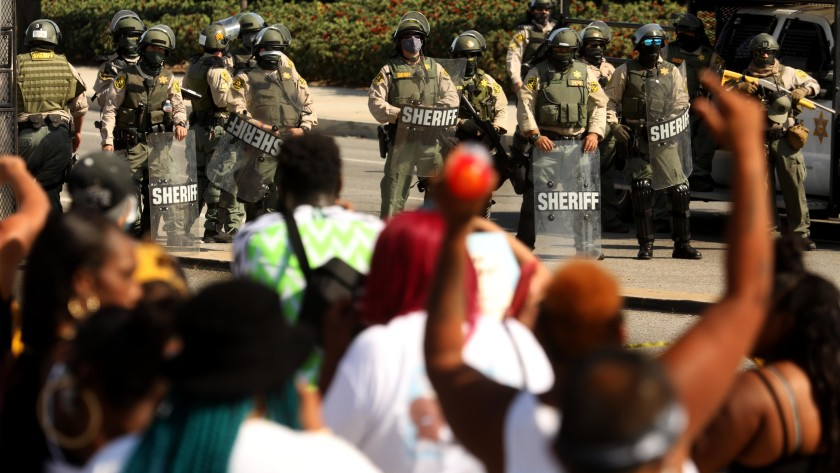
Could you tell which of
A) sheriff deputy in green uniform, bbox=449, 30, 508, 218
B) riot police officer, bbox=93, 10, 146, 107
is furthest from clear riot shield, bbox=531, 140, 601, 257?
riot police officer, bbox=93, 10, 146, 107

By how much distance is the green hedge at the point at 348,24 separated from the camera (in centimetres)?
2497

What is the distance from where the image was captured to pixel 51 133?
11.7m

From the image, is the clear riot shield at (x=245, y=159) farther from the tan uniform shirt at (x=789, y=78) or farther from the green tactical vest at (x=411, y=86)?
the tan uniform shirt at (x=789, y=78)

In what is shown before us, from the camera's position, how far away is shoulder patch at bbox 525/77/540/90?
1162 cm

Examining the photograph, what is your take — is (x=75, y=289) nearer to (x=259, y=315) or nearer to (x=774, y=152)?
(x=259, y=315)

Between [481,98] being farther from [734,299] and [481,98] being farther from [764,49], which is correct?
[734,299]

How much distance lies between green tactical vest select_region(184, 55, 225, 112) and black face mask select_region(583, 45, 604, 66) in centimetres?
325

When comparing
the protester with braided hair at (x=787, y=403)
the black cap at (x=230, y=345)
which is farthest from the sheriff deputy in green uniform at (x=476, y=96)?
the black cap at (x=230, y=345)

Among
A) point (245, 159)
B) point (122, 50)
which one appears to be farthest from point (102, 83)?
point (245, 159)

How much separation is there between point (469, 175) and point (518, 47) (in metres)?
13.4

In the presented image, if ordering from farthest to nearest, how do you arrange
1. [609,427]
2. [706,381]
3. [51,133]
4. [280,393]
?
[51,133]
[280,393]
[706,381]
[609,427]

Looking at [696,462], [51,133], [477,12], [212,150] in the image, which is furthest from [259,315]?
[477,12]

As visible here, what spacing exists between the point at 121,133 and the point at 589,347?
940 cm

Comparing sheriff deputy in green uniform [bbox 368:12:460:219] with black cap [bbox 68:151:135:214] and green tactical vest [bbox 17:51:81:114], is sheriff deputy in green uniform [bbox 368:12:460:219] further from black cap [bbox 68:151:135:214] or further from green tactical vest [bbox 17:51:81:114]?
black cap [bbox 68:151:135:214]
